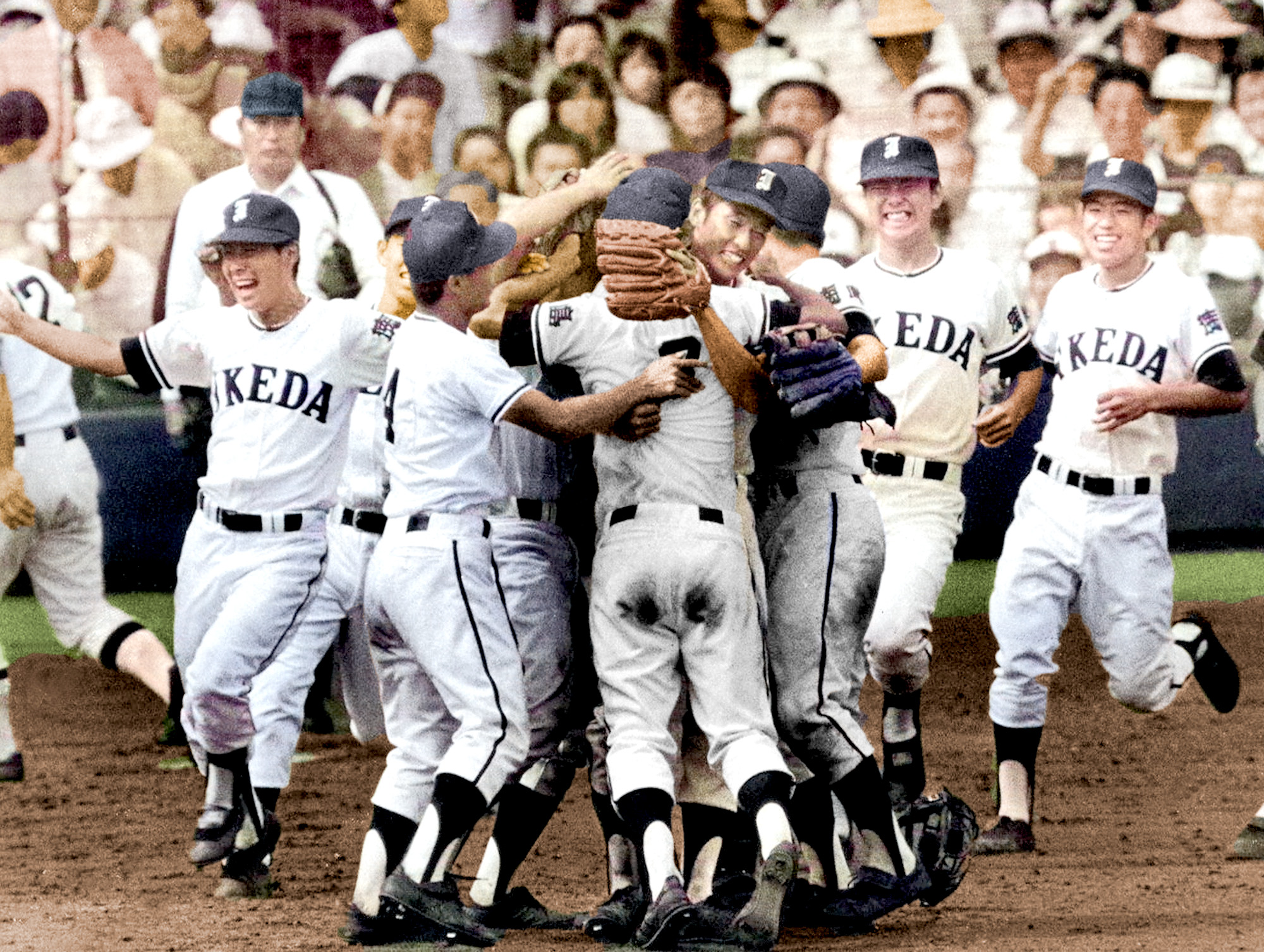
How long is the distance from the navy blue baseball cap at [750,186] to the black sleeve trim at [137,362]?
1496 millimetres

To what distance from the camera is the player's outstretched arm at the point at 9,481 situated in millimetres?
5863

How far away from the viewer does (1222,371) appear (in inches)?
211

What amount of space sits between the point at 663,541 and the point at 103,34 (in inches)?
204

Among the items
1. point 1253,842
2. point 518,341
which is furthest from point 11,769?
point 1253,842

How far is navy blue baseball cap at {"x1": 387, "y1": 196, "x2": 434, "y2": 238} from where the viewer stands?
4.93 metres

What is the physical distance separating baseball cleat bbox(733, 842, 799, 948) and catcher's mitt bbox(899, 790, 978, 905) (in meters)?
0.75

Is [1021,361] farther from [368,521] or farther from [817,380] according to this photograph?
[368,521]

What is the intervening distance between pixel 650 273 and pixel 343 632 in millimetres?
1779

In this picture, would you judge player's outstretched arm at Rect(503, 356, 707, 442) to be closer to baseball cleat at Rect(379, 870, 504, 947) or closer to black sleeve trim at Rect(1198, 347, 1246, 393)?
baseball cleat at Rect(379, 870, 504, 947)

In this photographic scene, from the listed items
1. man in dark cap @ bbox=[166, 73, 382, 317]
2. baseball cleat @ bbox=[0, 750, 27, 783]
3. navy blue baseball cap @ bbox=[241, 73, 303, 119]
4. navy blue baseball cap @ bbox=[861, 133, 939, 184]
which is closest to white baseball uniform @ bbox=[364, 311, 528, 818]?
navy blue baseball cap @ bbox=[861, 133, 939, 184]

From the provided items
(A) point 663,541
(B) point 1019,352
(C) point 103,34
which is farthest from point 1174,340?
(C) point 103,34

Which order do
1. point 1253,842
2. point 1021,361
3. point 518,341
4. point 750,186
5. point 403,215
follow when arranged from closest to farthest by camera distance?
point 518,341, point 750,186, point 403,215, point 1253,842, point 1021,361

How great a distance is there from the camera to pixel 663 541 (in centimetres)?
414

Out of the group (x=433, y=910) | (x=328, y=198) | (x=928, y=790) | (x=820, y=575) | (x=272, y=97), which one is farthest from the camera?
(x=328, y=198)
